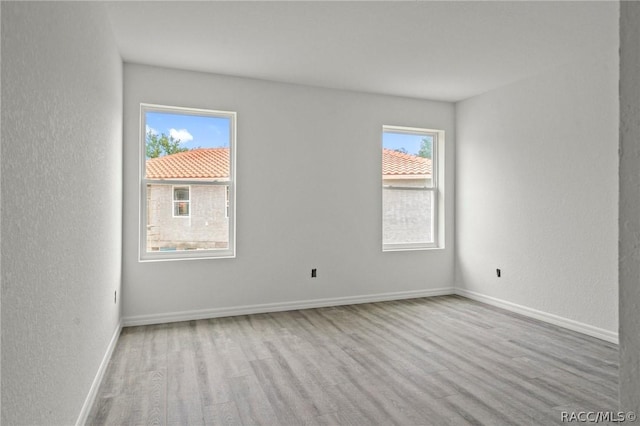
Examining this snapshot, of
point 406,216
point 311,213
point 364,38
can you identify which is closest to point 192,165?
point 311,213

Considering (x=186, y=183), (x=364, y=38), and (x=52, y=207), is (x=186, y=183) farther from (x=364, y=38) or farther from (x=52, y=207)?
(x=52, y=207)

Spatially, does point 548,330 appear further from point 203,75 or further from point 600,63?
point 203,75

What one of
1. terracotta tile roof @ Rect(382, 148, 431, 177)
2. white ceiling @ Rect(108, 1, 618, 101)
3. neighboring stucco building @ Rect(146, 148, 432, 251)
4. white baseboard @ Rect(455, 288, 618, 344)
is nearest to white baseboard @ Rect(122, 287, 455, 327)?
white baseboard @ Rect(455, 288, 618, 344)

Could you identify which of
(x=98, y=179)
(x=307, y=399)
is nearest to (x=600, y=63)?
(x=307, y=399)

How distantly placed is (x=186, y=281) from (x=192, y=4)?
8.49ft

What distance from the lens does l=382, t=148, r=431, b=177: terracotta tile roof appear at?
5203 mm

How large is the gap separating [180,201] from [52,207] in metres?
2.61

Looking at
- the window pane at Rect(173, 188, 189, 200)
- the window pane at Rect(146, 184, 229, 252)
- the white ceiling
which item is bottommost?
the window pane at Rect(146, 184, 229, 252)

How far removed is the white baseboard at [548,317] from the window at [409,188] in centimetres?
87

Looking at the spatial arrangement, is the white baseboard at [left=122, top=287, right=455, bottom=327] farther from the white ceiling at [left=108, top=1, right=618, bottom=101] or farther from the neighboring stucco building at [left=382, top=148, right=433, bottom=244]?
the white ceiling at [left=108, top=1, right=618, bottom=101]

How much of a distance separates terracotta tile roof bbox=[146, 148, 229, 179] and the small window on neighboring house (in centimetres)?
13

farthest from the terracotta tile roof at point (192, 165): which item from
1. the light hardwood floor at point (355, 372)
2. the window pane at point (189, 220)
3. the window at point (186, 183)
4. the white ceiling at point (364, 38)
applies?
the light hardwood floor at point (355, 372)

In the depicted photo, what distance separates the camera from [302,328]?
3879 mm

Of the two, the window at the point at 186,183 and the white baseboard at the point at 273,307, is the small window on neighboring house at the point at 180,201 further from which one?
the white baseboard at the point at 273,307
